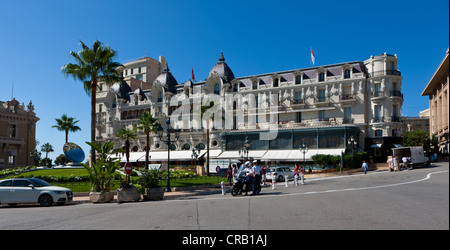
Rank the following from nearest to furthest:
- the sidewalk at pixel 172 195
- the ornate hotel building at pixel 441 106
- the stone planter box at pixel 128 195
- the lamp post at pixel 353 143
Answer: the ornate hotel building at pixel 441 106, the stone planter box at pixel 128 195, the sidewalk at pixel 172 195, the lamp post at pixel 353 143

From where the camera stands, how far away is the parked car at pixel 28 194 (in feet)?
51.6

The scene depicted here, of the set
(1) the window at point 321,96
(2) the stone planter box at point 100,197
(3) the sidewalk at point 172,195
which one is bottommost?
(3) the sidewalk at point 172,195

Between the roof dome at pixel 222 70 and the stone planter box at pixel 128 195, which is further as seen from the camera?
the roof dome at pixel 222 70

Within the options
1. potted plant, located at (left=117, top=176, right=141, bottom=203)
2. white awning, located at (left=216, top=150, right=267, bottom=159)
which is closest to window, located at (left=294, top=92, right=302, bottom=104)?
white awning, located at (left=216, top=150, right=267, bottom=159)

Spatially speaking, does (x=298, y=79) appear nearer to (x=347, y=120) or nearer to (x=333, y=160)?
(x=347, y=120)

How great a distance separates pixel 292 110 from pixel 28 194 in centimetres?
4199

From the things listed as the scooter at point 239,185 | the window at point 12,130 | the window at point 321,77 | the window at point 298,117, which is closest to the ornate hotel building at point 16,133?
the window at point 12,130

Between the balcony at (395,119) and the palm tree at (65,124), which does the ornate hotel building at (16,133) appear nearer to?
the palm tree at (65,124)

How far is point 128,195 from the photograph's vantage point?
17125mm

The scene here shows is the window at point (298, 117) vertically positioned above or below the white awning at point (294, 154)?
above

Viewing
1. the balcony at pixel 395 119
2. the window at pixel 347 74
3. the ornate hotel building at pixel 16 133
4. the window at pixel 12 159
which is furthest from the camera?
the window at pixel 12 159

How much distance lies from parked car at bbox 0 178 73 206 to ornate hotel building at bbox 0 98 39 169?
169 feet

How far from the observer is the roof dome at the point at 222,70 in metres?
58.9
